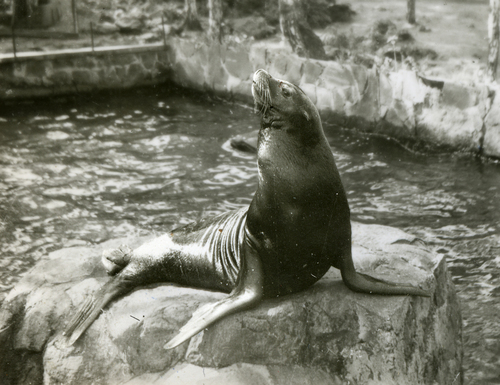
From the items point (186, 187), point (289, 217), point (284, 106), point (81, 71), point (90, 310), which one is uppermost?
point (284, 106)

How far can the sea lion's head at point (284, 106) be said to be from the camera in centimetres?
324

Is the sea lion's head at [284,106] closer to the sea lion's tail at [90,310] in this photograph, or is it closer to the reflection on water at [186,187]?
the sea lion's tail at [90,310]

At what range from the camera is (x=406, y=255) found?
13.6 ft

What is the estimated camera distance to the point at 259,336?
11.0 ft

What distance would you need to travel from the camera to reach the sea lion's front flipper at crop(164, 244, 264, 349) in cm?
323

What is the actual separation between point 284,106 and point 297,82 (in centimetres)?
685

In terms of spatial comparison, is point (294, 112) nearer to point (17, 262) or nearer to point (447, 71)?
point (17, 262)

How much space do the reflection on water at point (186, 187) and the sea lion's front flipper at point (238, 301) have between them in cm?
185

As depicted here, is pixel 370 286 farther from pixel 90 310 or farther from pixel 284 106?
pixel 90 310

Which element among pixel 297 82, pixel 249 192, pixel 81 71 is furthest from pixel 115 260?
pixel 81 71

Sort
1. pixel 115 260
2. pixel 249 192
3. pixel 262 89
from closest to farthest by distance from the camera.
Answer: pixel 262 89 → pixel 115 260 → pixel 249 192

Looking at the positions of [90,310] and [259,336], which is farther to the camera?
[90,310]

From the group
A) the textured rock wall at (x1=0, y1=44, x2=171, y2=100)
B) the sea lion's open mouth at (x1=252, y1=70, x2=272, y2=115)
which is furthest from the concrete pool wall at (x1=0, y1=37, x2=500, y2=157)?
the sea lion's open mouth at (x1=252, y1=70, x2=272, y2=115)

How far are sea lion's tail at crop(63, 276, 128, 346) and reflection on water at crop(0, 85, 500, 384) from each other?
5.87 feet
